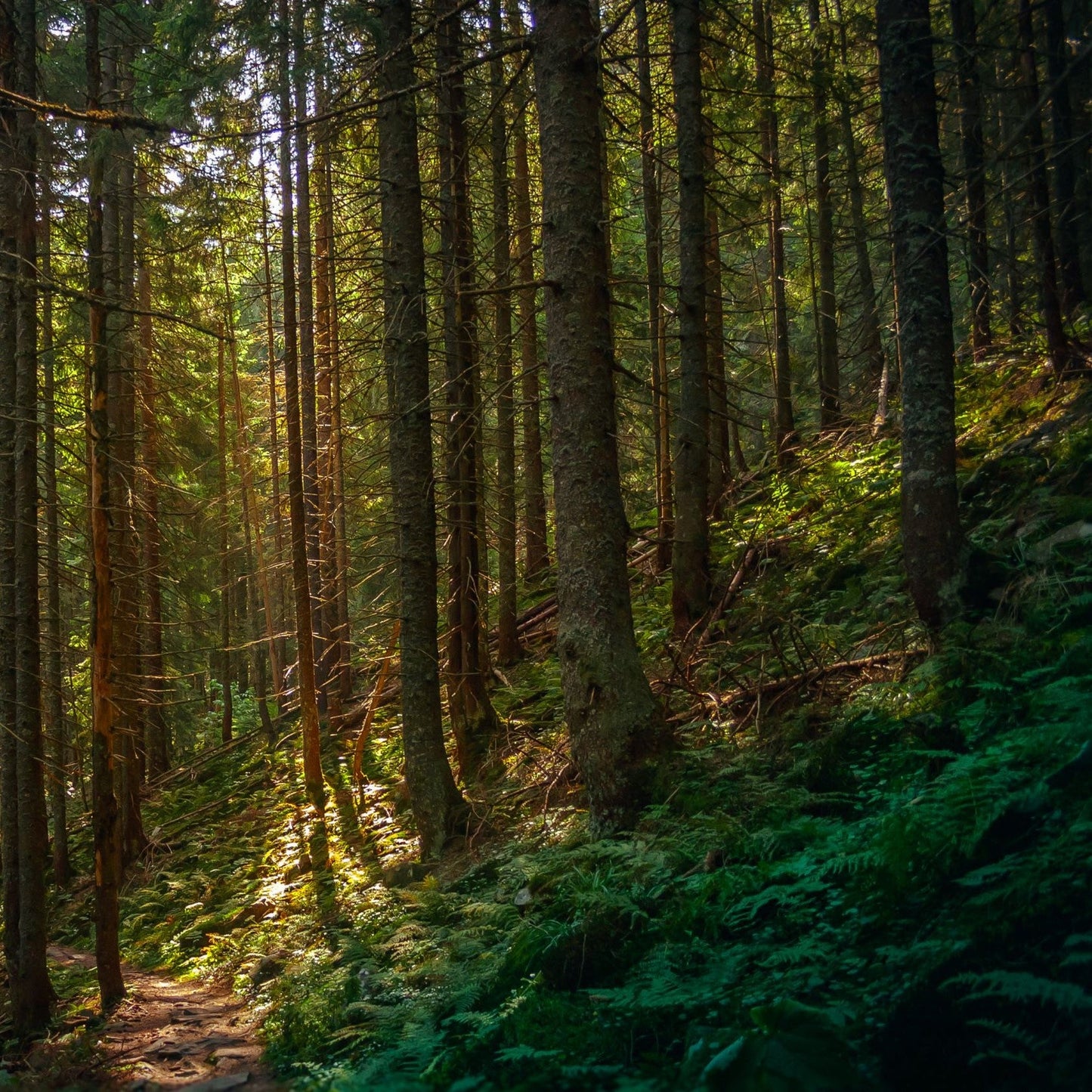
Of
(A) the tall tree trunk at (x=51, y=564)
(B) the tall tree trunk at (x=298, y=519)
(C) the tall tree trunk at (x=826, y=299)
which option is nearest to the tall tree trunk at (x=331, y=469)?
(B) the tall tree trunk at (x=298, y=519)

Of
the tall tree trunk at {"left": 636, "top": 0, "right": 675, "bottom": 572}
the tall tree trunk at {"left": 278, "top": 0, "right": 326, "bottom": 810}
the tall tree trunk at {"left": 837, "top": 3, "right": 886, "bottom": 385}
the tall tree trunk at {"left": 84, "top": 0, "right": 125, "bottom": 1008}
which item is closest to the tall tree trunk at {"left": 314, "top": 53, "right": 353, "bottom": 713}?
the tall tree trunk at {"left": 278, "top": 0, "right": 326, "bottom": 810}

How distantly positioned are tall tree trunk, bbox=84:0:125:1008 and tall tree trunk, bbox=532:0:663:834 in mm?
4535

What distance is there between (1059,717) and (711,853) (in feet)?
6.26

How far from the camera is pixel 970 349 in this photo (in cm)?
1376

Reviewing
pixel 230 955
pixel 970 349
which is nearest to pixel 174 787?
pixel 230 955

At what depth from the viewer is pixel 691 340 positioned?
10.3 m

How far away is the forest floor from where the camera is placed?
→ 112 inches

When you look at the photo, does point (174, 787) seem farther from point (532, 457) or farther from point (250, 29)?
point (250, 29)

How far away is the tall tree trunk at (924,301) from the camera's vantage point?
6.26 m

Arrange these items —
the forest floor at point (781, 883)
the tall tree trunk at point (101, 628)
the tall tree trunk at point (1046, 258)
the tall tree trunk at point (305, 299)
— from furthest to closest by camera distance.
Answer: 1. the tall tree trunk at point (305, 299)
2. the tall tree trunk at point (1046, 258)
3. the tall tree trunk at point (101, 628)
4. the forest floor at point (781, 883)

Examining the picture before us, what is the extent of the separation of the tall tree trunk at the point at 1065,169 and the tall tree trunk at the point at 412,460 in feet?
23.1

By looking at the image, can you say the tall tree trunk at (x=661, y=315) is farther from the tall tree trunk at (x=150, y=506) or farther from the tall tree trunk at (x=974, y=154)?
the tall tree trunk at (x=150, y=506)

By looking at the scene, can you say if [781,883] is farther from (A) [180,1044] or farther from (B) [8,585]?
(B) [8,585]

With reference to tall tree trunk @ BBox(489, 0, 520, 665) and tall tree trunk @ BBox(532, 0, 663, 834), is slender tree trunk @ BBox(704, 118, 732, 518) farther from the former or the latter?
tall tree trunk @ BBox(532, 0, 663, 834)
